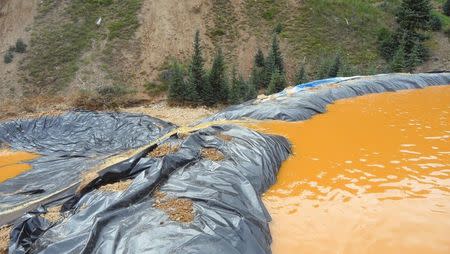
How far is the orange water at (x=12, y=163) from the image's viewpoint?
31.3 feet

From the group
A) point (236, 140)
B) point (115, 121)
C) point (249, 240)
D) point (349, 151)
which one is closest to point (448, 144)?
point (349, 151)

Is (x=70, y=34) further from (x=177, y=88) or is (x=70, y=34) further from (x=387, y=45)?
(x=387, y=45)

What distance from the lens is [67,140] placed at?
1209cm

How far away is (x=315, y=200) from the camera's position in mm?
4520

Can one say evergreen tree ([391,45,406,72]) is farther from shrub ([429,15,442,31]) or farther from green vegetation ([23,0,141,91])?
green vegetation ([23,0,141,91])

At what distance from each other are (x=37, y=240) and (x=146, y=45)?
19.4m

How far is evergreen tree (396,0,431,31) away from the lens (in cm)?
2006

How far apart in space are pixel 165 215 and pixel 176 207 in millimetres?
172

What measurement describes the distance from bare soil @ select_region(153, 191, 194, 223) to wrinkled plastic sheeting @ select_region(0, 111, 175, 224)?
4.27 m

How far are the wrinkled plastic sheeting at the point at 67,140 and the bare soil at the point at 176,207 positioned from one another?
427 centimetres

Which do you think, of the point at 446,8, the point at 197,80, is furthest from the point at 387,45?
the point at 197,80

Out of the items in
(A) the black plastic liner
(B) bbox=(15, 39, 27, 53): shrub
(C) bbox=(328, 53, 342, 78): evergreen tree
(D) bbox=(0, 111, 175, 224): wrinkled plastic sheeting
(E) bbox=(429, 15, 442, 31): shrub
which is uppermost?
(E) bbox=(429, 15, 442, 31): shrub

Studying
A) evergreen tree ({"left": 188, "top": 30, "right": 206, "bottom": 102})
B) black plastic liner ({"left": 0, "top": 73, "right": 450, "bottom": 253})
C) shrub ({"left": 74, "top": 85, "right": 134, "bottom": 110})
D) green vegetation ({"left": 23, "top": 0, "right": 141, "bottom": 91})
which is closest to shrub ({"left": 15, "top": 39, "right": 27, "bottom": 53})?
green vegetation ({"left": 23, "top": 0, "right": 141, "bottom": 91})

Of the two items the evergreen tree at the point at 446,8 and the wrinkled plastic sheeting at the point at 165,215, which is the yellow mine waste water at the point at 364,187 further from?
the evergreen tree at the point at 446,8
